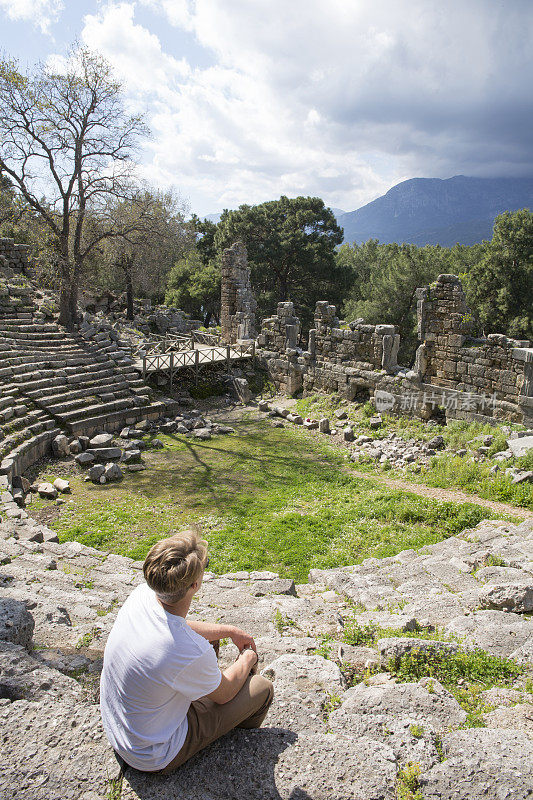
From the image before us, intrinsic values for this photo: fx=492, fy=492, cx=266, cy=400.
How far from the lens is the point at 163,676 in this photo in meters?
2.50

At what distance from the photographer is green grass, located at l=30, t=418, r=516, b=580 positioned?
7891 millimetres

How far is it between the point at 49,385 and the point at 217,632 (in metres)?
12.5

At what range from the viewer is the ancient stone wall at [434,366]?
12.0m

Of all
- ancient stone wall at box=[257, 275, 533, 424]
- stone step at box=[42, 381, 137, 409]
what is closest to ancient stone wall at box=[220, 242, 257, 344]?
ancient stone wall at box=[257, 275, 533, 424]

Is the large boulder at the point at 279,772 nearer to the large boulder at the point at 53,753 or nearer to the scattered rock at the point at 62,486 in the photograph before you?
the large boulder at the point at 53,753

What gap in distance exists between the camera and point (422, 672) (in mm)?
3676

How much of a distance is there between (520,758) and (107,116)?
19.7 metres

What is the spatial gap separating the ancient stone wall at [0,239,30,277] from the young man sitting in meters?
19.4

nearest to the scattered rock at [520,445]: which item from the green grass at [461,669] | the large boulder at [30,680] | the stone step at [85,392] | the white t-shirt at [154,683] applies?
the green grass at [461,669]

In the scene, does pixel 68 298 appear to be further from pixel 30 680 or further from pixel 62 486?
pixel 30 680

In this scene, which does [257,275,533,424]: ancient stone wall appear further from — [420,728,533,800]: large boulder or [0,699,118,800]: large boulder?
[0,699,118,800]: large boulder

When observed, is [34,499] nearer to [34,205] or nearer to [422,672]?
[422,672]

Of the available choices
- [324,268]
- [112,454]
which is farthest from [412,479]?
[324,268]

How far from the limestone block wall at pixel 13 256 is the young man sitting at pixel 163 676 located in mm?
19614
